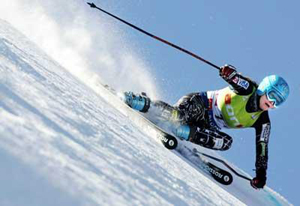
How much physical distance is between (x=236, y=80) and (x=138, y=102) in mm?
1355

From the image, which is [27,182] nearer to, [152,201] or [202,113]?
[152,201]

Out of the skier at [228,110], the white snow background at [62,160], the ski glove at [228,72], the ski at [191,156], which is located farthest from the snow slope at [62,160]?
the skier at [228,110]

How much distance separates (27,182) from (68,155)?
0.44 meters

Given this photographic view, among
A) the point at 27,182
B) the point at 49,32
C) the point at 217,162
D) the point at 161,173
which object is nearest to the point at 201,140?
the point at 217,162

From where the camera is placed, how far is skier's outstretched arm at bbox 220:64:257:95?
552 centimetres

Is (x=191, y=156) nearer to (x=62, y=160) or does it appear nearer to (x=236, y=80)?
(x=236, y=80)

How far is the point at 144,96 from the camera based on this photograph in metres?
6.03

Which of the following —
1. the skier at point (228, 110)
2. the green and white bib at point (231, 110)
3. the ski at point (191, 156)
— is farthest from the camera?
the green and white bib at point (231, 110)

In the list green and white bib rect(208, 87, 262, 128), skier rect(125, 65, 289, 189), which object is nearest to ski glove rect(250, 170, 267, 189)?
skier rect(125, 65, 289, 189)

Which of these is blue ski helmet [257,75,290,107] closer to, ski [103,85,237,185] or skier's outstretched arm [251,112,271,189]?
skier's outstretched arm [251,112,271,189]

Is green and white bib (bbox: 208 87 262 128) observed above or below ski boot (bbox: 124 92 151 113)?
above

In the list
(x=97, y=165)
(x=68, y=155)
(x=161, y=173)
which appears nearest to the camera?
(x=68, y=155)

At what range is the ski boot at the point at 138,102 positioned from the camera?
19.5 ft

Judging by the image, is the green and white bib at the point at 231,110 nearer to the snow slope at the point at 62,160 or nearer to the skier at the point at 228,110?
the skier at the point at 228,110
